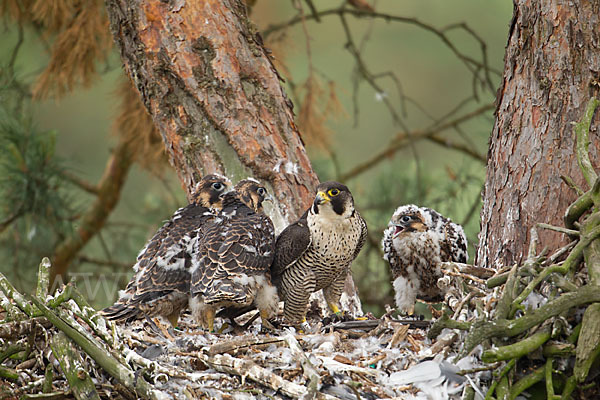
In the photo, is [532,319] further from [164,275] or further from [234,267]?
[164,275]

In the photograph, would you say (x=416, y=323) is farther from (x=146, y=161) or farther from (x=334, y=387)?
(x=146, y=161)

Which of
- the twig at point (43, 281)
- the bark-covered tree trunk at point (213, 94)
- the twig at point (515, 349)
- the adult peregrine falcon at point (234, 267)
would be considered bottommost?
the twig at point (515, 349)

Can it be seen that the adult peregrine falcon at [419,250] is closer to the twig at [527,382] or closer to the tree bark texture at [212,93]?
the tree bark texture at [212,93]

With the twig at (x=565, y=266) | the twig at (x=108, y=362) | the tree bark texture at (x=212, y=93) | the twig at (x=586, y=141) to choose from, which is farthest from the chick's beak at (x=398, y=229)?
the twig at (x=108, y=362)

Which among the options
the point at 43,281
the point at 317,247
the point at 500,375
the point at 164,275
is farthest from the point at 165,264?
the point at 500,375

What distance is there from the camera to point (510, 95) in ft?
9.26

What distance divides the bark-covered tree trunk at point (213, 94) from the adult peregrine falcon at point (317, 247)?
464 mm

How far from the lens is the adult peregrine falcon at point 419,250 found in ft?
11.5

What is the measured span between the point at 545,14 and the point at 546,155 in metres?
0.51

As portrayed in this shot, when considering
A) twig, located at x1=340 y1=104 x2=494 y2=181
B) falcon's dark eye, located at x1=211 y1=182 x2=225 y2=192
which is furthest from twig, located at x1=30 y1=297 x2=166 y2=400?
twig, located at x1=340 y1=104 x2=494 y2=181

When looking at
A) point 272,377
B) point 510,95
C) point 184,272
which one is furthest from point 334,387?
point 510,95

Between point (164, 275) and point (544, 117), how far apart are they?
62.6 inches

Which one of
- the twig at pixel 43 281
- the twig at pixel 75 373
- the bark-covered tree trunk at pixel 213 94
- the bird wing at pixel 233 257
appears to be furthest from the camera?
the bark-covered tree trunk at pixel 213 94

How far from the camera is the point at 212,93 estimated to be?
146 inches
